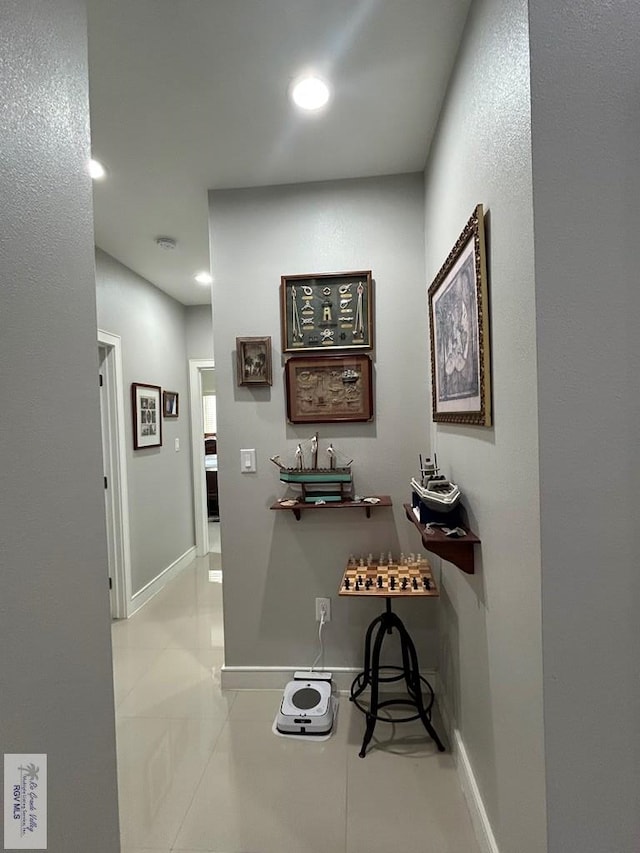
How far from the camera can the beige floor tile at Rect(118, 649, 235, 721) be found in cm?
214

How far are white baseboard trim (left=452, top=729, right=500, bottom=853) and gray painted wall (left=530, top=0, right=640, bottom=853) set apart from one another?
1.75 feet

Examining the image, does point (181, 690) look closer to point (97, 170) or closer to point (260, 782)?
point (260, 782)

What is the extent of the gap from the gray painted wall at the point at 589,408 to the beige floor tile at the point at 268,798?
0.92 metres

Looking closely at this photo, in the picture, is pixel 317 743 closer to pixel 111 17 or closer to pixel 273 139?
pixel 273 139

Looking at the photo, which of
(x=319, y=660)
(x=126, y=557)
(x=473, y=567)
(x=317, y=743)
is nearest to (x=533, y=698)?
(x=473, y=567)

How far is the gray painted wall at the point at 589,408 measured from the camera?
2.98ft

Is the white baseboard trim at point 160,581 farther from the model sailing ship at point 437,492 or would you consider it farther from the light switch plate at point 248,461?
the model sailing ship at point 437,492

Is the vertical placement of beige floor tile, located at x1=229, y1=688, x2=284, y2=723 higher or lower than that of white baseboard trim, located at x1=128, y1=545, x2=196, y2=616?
lower

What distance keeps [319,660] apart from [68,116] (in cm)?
242

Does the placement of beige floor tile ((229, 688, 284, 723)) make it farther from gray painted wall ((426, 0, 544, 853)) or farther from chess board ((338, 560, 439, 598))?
gray painted wall ((426, 0, 544, 853))

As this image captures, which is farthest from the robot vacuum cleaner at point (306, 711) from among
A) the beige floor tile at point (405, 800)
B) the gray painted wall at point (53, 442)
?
the gray painted wall at point (53, 442)

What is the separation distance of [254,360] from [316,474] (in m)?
0.67

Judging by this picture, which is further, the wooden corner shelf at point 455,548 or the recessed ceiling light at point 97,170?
the recessed ceiling light at point 97,170

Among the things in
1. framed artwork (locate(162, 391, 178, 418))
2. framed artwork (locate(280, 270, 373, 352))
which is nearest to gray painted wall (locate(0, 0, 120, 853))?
framed artwork (locate(280, 270, 373, 352))
